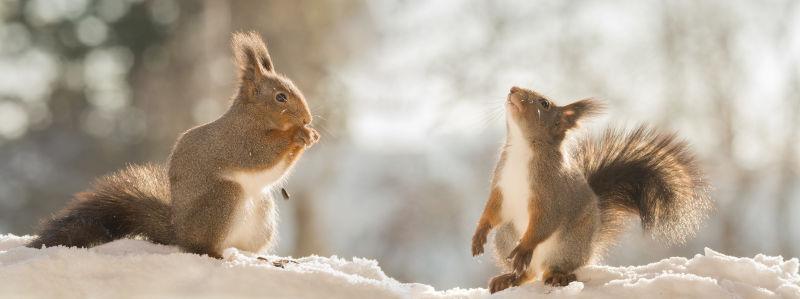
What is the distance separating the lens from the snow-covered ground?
5.37ft

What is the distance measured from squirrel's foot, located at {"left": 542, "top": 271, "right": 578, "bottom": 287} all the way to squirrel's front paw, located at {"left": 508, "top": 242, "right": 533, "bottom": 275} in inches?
2.6

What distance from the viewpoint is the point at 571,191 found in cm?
197

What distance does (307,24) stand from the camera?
5.93 metres

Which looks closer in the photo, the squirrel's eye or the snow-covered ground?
the snow-covered ground

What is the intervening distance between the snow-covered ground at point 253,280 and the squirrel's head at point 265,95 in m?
0.33

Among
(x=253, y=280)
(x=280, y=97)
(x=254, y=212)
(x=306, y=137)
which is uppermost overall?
(x=280, y=97)

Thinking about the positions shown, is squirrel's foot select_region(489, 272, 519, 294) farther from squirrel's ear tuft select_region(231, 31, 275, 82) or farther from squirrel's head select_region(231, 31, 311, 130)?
squirrel's ear tuft select_region(231, 31, 275, 82)

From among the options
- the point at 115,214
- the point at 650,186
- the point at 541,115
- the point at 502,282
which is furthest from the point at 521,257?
the point at 115,214

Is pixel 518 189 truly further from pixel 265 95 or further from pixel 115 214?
pixel 115 214

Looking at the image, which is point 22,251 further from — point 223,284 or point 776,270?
point 776,270

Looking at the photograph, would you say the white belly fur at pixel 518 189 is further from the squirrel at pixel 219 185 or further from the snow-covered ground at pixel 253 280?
the squirrel at pixel 219 185

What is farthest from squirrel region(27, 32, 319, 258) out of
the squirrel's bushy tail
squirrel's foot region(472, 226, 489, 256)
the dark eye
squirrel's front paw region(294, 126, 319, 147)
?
the squirrel's bushy tail

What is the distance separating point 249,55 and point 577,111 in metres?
0.81

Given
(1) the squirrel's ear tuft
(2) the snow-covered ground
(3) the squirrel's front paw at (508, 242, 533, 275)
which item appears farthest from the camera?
(1) the squirrel's ear tuft
